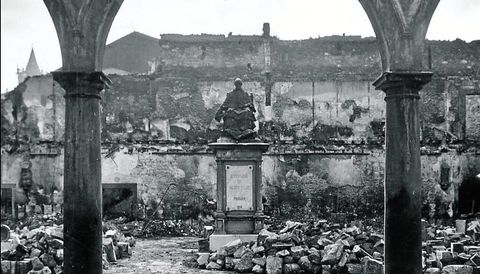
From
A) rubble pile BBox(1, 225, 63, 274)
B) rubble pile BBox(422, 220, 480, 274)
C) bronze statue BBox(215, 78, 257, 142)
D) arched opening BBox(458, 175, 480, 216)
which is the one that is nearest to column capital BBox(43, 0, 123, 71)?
rubble pile BBox(1, 225, 63, 274)

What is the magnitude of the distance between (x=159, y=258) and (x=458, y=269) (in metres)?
5.41

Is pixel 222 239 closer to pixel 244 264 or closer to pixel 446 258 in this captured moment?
pixel 244 264

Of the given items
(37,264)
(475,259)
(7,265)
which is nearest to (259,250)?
(475,259)

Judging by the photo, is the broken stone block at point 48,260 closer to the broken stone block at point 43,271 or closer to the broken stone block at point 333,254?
the broken stone block at point 43,271

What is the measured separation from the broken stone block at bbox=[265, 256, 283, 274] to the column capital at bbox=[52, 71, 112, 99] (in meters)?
4.40

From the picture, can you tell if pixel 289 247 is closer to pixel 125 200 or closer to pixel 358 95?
pixel 125 200

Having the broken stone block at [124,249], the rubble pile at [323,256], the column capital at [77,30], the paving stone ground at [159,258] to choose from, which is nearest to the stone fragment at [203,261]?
the rubble pile at [323,256]

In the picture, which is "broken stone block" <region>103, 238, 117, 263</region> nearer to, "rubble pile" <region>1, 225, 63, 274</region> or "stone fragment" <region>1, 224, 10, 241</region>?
"rubble pile" <region>1, 225, 63, 274</region>

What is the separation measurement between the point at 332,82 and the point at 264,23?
144 inches

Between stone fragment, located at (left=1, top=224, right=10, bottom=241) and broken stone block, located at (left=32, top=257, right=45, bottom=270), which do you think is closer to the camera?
stone fragment, located at (left=1, top=224, right=10, bottom=241)

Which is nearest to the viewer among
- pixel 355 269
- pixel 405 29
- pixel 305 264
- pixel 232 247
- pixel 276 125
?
pixel 405 29

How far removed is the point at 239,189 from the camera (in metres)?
10.6

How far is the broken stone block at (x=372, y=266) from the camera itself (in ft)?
25.4

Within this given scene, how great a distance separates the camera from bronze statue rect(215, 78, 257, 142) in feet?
35.3
